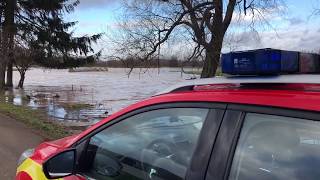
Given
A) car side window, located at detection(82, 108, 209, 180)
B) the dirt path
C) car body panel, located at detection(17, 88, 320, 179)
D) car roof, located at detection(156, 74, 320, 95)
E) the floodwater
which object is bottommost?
the floodwater

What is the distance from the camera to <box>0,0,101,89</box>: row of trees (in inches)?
1417

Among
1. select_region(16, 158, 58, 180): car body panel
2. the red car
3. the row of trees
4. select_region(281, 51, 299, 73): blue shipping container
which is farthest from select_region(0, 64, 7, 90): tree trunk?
select_region(281, 51, 299, 73): blue shipping container

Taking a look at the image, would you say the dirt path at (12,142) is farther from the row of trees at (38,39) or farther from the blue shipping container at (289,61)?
the row of trees at (38,39)

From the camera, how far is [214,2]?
1698 centimetres

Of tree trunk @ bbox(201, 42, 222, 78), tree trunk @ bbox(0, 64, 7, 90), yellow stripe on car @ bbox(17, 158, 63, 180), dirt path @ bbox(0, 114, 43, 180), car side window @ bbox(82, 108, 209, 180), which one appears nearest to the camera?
car side window @ bbox(82, 108, 209, 180)

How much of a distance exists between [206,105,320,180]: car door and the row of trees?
3415cm

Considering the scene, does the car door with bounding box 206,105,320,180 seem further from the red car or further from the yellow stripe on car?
the yellow stripe on car

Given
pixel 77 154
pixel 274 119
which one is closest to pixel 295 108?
pixel 274 119

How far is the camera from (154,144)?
9.95 feet

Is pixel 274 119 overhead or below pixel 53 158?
overhead

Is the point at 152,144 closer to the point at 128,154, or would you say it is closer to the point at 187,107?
the point at 128,154

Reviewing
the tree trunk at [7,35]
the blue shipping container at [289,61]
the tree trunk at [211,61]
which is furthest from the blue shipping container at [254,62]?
the tree trunk at [7,35]

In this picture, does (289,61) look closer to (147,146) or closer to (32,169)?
(147,146)

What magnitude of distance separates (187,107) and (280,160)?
601 millimetres
